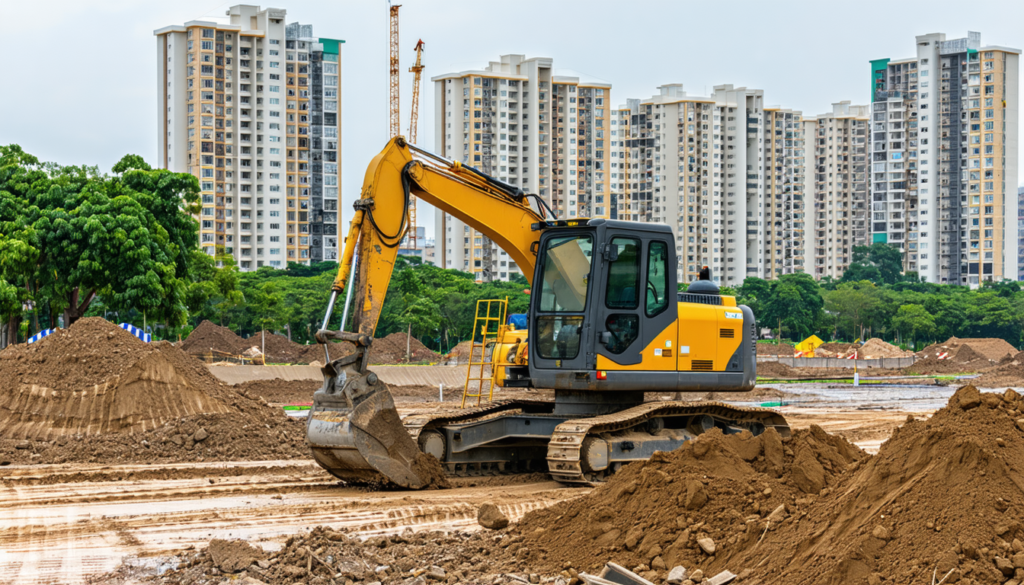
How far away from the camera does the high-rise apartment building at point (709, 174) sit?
4498 inches

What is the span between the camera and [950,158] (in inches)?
4316

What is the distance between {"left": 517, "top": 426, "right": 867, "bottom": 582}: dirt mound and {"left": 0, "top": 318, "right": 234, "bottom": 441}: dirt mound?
10.4 meters

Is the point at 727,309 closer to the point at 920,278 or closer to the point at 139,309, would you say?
the point at 139,309

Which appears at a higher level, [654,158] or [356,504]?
[654,158]

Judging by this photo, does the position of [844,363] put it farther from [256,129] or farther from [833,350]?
[256,129]

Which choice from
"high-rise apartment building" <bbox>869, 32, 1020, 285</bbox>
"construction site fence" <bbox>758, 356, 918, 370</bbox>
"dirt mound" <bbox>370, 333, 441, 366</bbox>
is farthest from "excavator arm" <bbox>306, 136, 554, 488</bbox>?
"high-rise apartment building" <bbox>869, 32, 1020, 285</bbox>

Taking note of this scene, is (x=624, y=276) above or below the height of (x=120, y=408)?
above

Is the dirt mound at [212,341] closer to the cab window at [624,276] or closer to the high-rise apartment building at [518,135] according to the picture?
the cab window at [624,276]

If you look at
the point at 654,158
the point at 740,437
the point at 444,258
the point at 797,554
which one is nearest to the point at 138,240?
the point at 740,437

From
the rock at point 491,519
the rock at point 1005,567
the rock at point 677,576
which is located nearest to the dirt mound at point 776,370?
the rock at point 491,519

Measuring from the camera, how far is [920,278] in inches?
4441

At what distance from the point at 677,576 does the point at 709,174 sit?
361ft

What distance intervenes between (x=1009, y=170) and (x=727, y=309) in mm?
106200

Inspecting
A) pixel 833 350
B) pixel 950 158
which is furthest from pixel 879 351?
pixel 950 158
